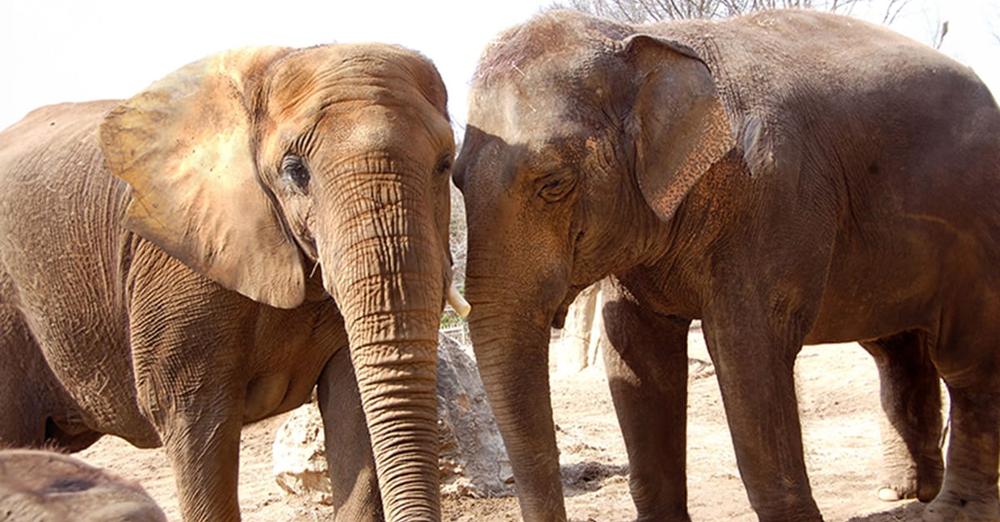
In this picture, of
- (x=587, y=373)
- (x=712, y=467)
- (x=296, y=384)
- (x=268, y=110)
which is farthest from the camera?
(x=587, y=373)

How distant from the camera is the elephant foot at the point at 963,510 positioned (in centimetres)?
788

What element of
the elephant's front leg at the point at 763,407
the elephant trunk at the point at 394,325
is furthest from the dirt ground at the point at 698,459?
the elephant trunk at the point at 394,325

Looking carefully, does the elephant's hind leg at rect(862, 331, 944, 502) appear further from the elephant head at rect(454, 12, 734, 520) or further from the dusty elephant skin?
the dusty elephant skin

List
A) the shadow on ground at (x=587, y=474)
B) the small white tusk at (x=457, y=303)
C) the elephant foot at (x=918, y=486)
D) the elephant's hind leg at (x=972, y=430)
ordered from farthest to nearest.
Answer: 1. the shadow on ground at (x=587, y=474)
2. the elephant foot at (x=918, y=486)
3. the elephant's hind leg at (x=972, y=430)
4. the small white tusk at (x=457, y=303)

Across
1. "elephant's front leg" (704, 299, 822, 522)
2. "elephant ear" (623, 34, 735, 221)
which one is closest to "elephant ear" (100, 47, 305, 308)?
"elephant ear" (623, 34, 735, 221)

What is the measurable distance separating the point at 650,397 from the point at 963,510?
1.74 m

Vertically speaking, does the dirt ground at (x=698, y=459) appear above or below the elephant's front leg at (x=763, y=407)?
below

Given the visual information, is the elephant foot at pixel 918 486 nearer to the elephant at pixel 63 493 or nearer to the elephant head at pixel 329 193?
the elephant head at pixel 329 193

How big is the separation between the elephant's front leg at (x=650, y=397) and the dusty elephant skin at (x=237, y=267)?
64.0 inches

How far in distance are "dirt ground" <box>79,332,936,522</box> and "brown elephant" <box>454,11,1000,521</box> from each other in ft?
3.50

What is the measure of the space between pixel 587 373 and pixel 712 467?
643 centimetres

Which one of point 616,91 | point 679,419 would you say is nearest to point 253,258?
point 616,91

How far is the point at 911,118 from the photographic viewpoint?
752 cm

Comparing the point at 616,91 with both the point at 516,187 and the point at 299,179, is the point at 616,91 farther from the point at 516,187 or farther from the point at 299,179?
the point at 299,179
